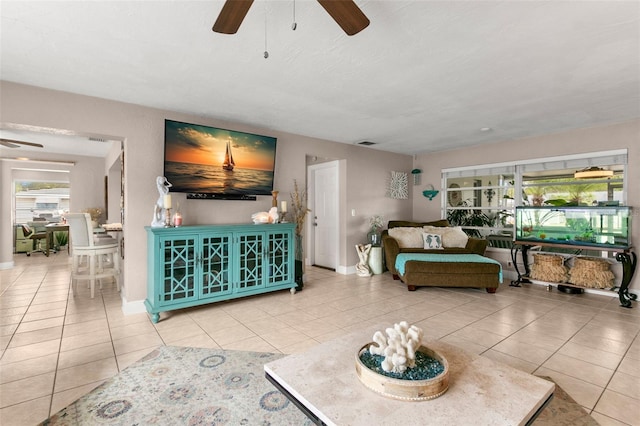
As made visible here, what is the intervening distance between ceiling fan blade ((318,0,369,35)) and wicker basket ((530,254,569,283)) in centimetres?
473

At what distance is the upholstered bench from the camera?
434 centimetres

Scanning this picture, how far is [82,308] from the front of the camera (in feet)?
12.1

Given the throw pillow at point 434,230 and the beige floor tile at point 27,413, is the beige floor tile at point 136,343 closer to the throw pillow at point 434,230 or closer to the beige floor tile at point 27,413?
the beige floor tile at point 27,413

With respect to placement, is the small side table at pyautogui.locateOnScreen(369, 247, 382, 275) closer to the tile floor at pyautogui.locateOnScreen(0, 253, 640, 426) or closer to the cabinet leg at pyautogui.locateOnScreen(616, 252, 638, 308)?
the tile floor at pyautogui.locateOnScreen(0, 253, 640, 426)

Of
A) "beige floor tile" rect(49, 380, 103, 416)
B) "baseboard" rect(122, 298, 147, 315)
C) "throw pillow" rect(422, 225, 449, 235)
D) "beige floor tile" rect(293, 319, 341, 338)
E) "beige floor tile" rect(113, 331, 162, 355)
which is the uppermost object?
"throw pillow" rect(422, 225, 449, 235)

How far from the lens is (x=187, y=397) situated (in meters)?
1.99

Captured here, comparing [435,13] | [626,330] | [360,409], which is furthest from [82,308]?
[626,330]

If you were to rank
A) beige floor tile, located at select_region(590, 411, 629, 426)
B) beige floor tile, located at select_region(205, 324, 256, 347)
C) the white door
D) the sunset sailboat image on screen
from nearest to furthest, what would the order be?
beige floor tile, located at select_region(590, 411, 629, 426) → beige floor tile, located at select_region(205, 324, 256, 347) → the sunset sailboat image on screen → the white door

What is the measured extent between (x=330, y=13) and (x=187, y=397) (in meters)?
2.38

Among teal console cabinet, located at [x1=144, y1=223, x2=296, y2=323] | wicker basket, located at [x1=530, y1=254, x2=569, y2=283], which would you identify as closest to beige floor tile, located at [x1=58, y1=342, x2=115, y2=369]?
teal console cabinet, located at [x1=144, y1=223, x2=296, y2=323]

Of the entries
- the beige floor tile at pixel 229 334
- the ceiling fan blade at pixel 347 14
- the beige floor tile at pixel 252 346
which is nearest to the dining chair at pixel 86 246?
the beige floor tile at pixel 229 334

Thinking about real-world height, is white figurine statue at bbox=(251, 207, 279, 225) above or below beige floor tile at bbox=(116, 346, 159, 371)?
above

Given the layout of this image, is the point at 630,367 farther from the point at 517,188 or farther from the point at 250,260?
the point at 250,260

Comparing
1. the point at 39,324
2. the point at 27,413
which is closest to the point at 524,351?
the point at 27,413
